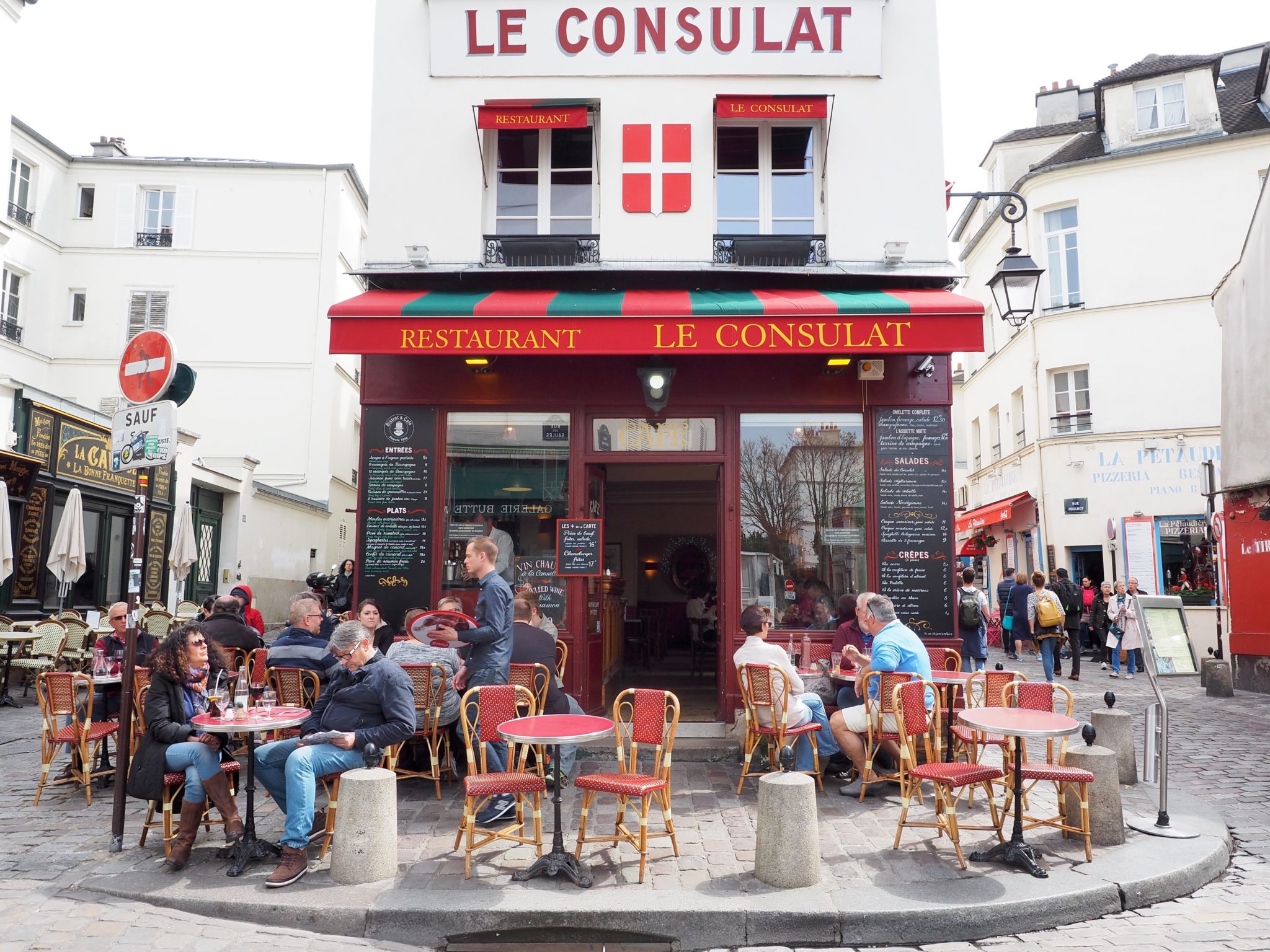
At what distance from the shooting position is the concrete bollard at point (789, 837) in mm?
4551

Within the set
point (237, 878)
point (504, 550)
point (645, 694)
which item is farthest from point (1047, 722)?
point (504, 550)

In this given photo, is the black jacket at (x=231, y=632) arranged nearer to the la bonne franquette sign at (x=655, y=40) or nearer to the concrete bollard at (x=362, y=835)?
the concrete bollard at (x=362, y=835)

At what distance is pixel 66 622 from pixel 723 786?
9002 millimetres

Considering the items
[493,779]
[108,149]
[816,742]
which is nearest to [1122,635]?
[816,742]

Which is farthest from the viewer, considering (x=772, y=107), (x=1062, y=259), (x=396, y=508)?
(x=1062, y=259)

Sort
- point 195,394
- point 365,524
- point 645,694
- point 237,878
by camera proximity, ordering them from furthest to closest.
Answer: point 195,394 → point 365,524 → point 645,694 → point 237,878

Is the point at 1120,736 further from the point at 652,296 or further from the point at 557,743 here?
the point at 652,296

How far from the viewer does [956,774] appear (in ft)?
16.9

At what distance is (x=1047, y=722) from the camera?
505 centimetres

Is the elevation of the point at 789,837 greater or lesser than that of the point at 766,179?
lesser

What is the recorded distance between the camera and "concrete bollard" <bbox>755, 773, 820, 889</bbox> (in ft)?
14.9

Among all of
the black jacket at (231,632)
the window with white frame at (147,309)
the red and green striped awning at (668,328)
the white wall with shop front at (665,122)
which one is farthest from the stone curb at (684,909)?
the window with white frame at (147,309)

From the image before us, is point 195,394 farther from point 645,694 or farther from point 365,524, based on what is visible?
point 645,694

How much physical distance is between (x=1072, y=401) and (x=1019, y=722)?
17.4 metres
